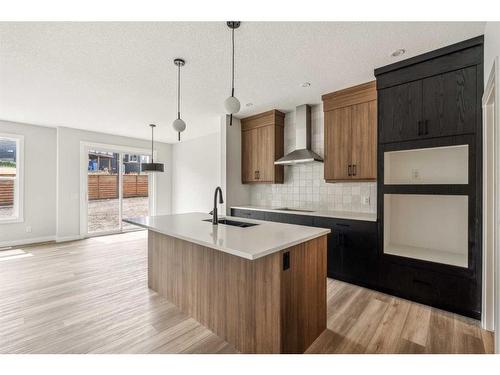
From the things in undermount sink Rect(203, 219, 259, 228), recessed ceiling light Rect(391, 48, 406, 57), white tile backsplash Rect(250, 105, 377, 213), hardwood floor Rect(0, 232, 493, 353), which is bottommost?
hardwood floor Rect(0, 232, 493, 353)

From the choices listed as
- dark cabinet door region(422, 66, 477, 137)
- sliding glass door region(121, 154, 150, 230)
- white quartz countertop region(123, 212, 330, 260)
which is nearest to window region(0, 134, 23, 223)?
sliding glass door region(121, 154, 150, 230)

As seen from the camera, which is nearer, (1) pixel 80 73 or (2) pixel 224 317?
(2) pixel 224 317

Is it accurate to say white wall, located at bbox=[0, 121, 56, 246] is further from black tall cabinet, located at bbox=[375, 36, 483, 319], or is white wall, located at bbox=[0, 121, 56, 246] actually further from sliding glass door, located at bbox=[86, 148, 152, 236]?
black tall cabinet, located at bbox=[375, 36, 483, 319]

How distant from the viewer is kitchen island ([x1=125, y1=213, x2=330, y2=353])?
1564 millimetres

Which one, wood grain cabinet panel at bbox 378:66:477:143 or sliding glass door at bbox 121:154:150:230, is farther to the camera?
sliding glass door at bbox 121:154:150:230

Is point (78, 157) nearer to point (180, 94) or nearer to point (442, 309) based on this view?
point (180, 94)

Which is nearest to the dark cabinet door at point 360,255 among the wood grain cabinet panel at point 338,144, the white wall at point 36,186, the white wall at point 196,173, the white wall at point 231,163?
the wood grain cabinet panel at point 338,144

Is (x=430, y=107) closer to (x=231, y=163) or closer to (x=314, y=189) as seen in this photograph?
(x=314, y=189)

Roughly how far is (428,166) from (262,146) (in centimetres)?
245

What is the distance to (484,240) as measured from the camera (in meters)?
2.01

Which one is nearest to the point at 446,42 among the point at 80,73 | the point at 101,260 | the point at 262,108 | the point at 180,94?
the point at 262,108

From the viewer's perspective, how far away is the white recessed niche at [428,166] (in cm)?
257

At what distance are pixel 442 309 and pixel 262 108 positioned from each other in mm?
3480

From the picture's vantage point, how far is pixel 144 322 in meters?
2.15
